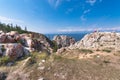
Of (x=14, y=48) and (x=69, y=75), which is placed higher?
(x=14, y=48)

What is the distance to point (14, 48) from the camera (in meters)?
29.4

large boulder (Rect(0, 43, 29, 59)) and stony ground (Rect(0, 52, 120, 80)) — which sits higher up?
large boulder (Rect(0, 43, 29, 59))

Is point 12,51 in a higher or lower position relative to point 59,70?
higher

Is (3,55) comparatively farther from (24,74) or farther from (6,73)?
(24,74)

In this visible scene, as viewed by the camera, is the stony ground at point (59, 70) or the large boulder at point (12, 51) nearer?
the stony ground at point (59, 70)

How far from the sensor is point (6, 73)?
21.3 meters

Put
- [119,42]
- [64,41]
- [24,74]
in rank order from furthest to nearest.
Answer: [64,41] < [119,42] < [24,74]

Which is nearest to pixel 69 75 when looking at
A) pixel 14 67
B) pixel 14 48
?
pixel 14 67

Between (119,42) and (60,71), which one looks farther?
(119,42)

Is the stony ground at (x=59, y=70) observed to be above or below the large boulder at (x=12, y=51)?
below

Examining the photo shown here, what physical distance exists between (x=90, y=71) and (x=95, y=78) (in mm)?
1819

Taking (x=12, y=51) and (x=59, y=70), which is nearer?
(x=59, y=70)

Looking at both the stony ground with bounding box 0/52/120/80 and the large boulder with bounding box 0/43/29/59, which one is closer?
the stony ground with bounding box 0/52/120/80

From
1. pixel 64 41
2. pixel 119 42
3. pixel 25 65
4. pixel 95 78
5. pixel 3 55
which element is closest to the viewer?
pixel 95 78
